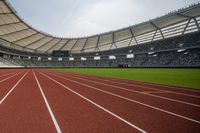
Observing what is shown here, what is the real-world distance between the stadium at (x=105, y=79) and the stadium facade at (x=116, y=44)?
223 mm

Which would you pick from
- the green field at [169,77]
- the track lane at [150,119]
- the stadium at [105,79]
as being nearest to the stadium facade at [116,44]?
the stadium at [105,79]

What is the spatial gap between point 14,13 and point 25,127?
159ft

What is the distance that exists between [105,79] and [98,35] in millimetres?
53246

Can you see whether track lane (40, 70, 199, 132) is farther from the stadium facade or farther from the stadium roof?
the stadium facade

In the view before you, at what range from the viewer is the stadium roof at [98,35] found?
4428 centimetres

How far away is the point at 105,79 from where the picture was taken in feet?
60.0

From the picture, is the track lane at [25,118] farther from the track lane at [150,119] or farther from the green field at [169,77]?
the green field at [169,77]

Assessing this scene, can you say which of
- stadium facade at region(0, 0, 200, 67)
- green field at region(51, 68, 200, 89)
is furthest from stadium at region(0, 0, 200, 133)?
stadium facade at region(0, 0, 200, 67)

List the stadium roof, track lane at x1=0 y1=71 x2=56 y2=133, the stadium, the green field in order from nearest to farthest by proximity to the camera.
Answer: track lane at x1=0 y1=71 x2=56 y2=133, the stadium, the green field, the stadium roof

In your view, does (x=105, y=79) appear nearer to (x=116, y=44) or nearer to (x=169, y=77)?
(x=169, y=77)

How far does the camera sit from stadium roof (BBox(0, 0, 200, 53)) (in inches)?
1743

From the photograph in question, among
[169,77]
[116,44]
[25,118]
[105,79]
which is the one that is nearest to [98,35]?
[116,44]

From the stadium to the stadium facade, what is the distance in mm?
223

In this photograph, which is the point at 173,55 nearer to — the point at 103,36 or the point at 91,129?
the point at 103,36
